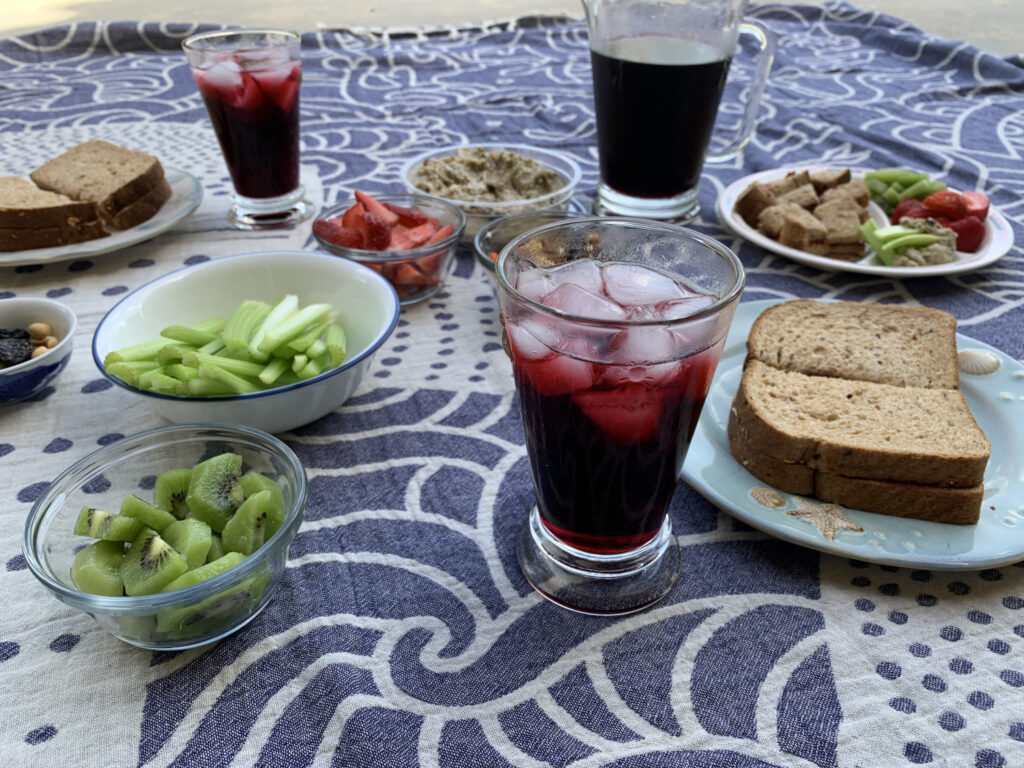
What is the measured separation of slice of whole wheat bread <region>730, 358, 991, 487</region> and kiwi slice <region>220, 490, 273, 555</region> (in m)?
0.58

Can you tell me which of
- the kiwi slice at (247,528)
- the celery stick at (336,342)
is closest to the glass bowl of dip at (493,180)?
the celery stick at (336,342)

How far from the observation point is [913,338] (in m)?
1.14

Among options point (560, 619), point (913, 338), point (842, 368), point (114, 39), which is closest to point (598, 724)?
point (560, 619)

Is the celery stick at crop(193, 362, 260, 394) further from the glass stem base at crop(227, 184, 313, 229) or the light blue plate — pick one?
the glass stem base at crop(227, 184, 313, 229)

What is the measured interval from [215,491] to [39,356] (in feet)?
1.62

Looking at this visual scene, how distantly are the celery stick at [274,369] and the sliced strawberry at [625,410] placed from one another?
0.48 meters

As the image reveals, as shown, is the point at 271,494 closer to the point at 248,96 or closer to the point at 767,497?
the point at 767,497

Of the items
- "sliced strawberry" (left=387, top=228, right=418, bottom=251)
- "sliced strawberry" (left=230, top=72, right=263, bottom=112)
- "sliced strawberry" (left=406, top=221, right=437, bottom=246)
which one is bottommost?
"sliced strawberry" (left=387, top=228, right=418, bottom=251)

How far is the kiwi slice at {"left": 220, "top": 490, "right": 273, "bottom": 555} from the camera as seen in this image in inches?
30.5

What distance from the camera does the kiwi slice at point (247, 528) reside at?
0.78 meters

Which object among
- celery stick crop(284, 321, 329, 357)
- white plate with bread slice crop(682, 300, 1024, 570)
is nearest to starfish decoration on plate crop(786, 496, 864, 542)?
white plate with bread slice crop(682, 300, 1024, 570)

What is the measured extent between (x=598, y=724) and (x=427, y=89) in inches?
90.2

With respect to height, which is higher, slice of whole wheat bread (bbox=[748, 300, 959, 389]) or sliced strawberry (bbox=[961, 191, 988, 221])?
slice of whole wheat bread (bbox=[748, 300, 959, 389])

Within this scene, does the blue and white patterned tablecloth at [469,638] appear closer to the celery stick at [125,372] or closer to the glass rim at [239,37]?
the celery stick at [125,372]
